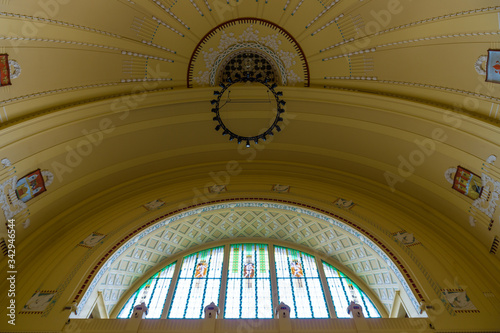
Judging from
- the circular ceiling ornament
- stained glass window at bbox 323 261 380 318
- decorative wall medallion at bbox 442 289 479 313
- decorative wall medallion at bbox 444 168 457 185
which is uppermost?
the circular ceiling ornament

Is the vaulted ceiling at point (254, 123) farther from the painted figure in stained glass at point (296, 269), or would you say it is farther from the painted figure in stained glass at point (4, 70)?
the painted figure in stained glass at point (296, 269)

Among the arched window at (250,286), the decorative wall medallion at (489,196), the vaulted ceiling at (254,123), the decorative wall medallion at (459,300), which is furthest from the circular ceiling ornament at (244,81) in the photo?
the decorative wall medallion at (459,300)

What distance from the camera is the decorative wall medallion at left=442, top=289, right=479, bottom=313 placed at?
5762 mm

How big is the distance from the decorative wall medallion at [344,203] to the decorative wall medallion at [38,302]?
270 inches

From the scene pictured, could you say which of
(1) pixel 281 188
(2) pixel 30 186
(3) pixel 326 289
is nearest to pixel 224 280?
(3) pixel 326 289

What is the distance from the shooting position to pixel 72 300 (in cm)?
600

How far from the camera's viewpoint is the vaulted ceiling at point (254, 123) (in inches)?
254

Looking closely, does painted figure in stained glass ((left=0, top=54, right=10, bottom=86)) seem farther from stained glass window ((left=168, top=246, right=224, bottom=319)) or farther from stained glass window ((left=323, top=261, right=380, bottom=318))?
stained glass window ((left=323, top=261, right=380, bottom=318))

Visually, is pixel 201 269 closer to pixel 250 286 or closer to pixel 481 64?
pixel 250 286

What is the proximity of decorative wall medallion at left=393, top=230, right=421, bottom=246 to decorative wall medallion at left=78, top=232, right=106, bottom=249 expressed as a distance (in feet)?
23.0

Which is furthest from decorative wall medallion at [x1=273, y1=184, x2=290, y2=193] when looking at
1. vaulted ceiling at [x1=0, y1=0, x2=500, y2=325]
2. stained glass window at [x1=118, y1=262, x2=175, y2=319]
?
stained glass window at [x1=118, y1=262, x2=175, y2=319]

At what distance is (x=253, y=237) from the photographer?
965 cm

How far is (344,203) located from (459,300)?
3490 mm

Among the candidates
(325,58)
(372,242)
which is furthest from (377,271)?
(325,58)
